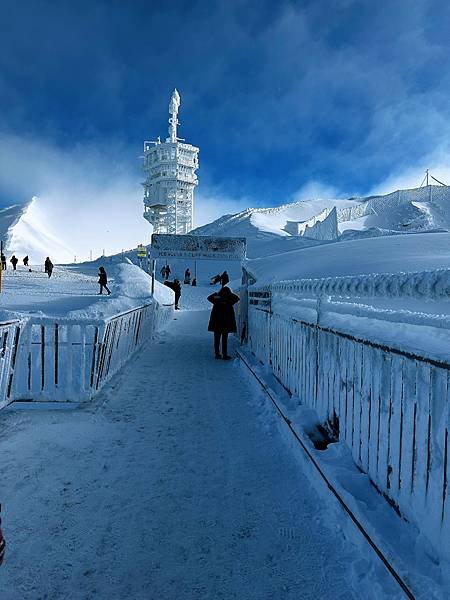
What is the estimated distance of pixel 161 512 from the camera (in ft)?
8.70

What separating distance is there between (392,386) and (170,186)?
75394 millimetres

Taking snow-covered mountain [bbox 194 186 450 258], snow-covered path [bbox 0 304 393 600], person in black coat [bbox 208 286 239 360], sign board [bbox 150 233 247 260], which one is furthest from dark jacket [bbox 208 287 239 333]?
snow-covered mountain [bbox 194 186 450 258]

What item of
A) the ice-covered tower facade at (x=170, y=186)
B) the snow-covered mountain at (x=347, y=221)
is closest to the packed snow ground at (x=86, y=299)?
the snow-covered mountain at (x=347, y=221)

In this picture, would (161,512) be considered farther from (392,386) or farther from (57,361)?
(57,361)

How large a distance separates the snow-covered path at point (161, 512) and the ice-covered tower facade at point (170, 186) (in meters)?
70.0

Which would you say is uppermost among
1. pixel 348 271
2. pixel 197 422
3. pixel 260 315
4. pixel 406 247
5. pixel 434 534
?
pixel 406 247

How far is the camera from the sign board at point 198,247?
16266mm

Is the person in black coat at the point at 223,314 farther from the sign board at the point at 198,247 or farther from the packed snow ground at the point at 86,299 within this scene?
the sign board at the point at 198,247

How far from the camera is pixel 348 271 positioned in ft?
16.3

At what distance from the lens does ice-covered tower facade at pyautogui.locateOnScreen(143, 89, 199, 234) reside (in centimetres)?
7312

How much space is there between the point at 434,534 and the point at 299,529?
33.8 inches

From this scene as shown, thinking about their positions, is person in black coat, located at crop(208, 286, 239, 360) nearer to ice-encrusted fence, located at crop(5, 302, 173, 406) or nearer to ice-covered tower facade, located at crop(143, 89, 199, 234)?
ice-encrusted fence, located at crop(5, 302, 173, 406)

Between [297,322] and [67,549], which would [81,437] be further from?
[297,322]

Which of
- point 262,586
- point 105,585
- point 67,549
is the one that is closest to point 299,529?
point 262,586
